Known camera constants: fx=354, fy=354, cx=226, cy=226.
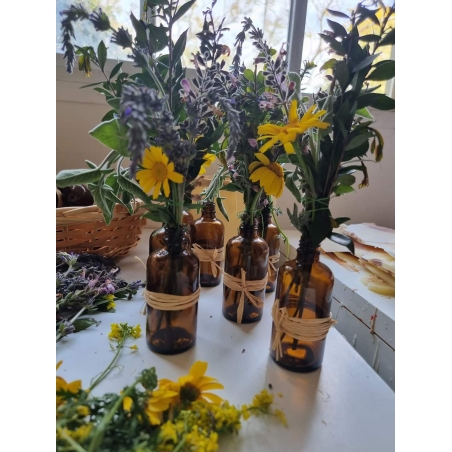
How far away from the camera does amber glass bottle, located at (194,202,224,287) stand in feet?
2.37

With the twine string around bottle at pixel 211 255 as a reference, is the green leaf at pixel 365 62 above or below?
above

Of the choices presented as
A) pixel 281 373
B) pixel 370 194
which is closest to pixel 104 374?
pixel 281 373

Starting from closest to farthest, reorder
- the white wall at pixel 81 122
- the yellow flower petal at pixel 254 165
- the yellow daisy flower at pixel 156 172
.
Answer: the yellow daisy flower at pixel 156 172 → the yellow flower petal at pixel 254 165 → the white wall at pixel 81 122

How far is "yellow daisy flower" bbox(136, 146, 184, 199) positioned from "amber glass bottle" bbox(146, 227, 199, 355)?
0.10 metres

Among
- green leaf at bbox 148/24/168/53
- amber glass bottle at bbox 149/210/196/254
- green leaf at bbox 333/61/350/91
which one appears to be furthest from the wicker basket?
green leaf at bbox 333/61/350/91

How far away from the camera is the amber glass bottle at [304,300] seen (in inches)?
18.5

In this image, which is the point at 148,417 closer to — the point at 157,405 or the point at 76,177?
the point at 157,405

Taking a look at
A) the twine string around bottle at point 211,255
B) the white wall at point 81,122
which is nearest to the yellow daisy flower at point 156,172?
the twine string around bottle at point 211,255

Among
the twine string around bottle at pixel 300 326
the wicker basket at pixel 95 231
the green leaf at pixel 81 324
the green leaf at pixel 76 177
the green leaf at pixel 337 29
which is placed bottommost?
the green leaf at pixel 81 324

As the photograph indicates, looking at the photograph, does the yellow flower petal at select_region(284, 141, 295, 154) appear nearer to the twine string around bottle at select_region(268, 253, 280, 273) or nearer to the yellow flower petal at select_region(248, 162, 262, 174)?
the yellow flower petal at select_region(248, 162, 262, 174)

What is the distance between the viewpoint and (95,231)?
0.74 metres

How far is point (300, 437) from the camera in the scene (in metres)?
0.37

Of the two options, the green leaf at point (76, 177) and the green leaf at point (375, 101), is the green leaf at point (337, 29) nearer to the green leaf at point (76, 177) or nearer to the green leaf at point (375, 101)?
the green leaf at point (375, 101)

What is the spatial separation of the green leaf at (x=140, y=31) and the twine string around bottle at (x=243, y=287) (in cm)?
34
